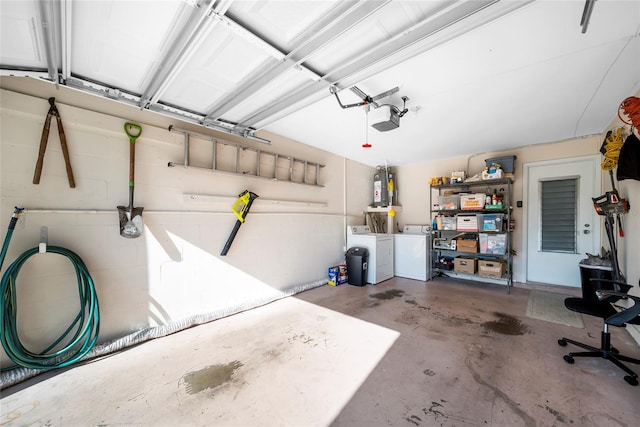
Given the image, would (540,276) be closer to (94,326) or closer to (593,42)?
(593,42)

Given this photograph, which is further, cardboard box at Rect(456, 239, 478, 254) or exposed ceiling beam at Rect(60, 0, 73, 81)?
cardboard box at Rect(456, 239, 478, 254)

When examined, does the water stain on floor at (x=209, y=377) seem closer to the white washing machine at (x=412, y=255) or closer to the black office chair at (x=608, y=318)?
the black office chair at (x=608, y=318)

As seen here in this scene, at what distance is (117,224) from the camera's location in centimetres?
226

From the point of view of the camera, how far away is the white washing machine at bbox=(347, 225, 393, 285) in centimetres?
436

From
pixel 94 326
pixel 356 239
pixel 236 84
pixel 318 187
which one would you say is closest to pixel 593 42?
pixel 236 84

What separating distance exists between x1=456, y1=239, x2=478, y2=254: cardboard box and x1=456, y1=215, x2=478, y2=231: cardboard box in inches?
9.2

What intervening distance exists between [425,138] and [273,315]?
11.3ft

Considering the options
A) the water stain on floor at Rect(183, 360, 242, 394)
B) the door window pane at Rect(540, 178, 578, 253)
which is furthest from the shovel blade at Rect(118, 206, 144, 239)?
the door window pane at Rect(540, 178, 578, 253)

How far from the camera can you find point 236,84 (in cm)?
198

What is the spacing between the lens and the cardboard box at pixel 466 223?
13.8 feet

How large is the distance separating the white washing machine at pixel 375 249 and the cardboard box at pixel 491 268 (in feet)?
5.12

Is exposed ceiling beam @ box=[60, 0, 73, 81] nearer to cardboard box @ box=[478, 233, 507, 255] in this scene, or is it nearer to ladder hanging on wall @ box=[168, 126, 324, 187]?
ladder hanging on wall @ box=[168, 126, 324, 187]

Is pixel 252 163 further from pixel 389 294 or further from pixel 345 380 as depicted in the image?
pixel 389 294

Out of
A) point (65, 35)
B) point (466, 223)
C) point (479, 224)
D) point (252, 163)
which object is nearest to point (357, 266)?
point (466, 223)
